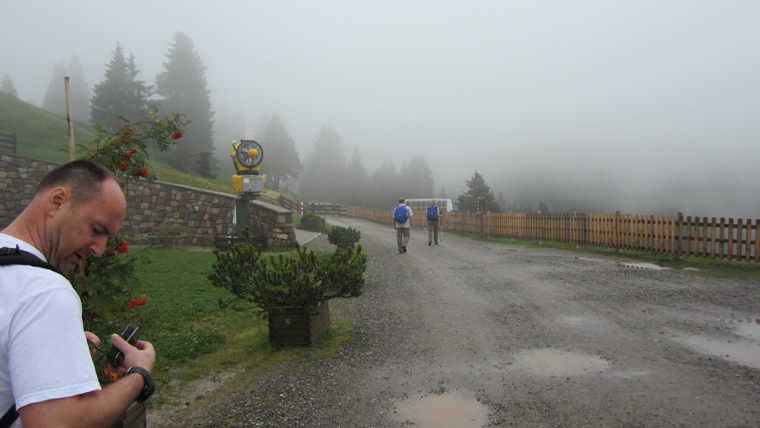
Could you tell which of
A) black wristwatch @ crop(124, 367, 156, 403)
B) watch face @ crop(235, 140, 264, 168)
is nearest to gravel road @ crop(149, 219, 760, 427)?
black wristwatch @ crop(124, 367, 156, 403)

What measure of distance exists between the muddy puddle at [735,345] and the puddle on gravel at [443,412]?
331 cm

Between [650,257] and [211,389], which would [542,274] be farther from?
[211,389]

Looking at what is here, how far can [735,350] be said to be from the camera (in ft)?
19.9

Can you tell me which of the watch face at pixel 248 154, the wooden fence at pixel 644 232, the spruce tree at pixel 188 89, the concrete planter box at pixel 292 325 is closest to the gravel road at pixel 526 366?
the concrete planter box at pixel 292 325

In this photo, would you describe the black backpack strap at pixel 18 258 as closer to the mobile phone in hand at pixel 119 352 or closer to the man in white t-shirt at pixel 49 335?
the man in white t-shirt at pixel 49 335

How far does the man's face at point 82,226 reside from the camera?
5.57ft

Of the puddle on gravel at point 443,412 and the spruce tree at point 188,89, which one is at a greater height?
the spruce tree at point 188,89

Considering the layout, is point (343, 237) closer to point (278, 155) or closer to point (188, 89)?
point (188, 89)

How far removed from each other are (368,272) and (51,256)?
11916mm

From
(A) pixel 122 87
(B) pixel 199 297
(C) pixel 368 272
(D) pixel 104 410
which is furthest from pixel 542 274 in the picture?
(A) pixel 122 87

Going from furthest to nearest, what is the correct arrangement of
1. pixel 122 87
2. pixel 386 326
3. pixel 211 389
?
pixel 122 87
pixel 386 326
pixel 211 389

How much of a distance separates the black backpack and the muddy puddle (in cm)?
656

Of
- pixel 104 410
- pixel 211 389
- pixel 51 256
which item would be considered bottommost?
pixel 211 389

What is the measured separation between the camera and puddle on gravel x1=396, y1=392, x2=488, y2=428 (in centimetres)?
426
